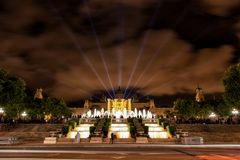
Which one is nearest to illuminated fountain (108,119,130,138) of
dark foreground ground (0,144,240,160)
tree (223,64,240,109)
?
tree (223,64,240,109)

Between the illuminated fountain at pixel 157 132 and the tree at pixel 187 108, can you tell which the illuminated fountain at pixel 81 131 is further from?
the tree at pixel 187 108

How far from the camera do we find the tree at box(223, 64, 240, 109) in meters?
56.0

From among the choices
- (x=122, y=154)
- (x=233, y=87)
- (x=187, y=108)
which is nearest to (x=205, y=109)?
(x=187, y=108)

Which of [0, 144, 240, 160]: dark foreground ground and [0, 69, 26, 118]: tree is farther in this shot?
[0, 69, 26, 118]: tree

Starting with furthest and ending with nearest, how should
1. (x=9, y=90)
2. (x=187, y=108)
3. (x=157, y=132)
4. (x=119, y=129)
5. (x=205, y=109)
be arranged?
(x=187, y=108) → (x=205, y=109) → (x=9, y=90) → (x=119, y=129) → (x=157, y=132)

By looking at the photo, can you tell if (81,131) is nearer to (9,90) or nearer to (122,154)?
(9,90)

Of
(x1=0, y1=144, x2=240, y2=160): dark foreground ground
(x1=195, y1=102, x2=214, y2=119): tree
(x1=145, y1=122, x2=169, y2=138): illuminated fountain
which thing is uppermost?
(x1=195, y1=102, x2=214, y2=119): tree

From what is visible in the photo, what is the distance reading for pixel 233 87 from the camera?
56406 mm

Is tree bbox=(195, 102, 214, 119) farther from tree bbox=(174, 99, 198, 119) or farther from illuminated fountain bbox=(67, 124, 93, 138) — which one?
illuminated fountain bbox=(67, 124, 93, 138)

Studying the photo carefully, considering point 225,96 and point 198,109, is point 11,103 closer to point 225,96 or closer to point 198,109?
point 225,96

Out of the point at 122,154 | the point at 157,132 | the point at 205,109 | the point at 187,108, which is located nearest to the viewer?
the point at 122,154

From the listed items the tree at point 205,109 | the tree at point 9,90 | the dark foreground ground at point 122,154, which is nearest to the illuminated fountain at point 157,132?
the dark foreground ground at point 122,154

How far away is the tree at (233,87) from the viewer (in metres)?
56.0

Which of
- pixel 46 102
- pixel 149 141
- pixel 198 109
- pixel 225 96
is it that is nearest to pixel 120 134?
pixel 149 141
